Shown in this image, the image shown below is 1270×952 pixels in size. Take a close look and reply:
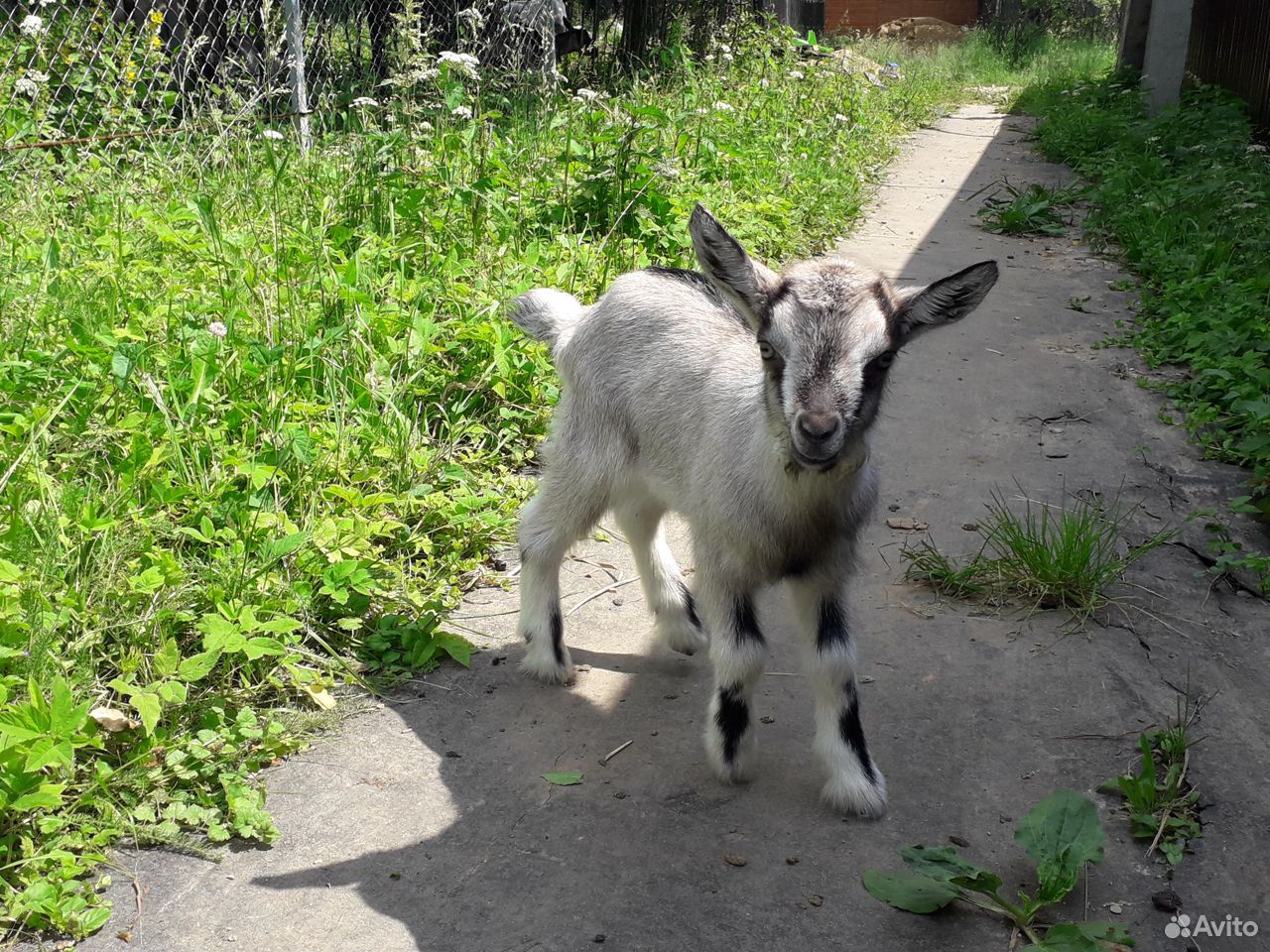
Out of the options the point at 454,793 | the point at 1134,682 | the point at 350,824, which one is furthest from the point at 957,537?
the point at 350,824

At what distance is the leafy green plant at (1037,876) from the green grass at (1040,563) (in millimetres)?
1164

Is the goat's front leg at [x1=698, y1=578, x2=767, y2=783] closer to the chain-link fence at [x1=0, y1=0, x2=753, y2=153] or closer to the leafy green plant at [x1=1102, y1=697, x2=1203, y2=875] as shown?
the leafy green plant at [x1=1102, y1=697, x2=1203, y2=875]

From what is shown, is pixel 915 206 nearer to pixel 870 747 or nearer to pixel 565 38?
pixel 565 38

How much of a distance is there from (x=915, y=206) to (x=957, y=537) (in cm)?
551

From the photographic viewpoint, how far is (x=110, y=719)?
→ 279 centimetres

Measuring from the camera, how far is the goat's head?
103 inches

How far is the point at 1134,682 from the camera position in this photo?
3328 millimetres

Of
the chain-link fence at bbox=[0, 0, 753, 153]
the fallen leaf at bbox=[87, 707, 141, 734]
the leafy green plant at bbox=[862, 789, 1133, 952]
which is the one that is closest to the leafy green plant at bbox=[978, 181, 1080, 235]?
the chain-link fence at bbox=[0, 0, 753, 153]

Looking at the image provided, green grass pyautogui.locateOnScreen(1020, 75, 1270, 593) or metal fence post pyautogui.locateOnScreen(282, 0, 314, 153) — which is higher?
metal fence post pyautogui.locateOnScreen(282, 0, 314, 153)

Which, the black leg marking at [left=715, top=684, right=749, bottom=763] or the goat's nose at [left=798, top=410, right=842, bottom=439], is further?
the black leg marking at [left=715, top=684, right=749, bottom=763]

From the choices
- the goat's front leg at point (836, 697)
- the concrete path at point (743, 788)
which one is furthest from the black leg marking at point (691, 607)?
the goat's front leg at point (836, 697)

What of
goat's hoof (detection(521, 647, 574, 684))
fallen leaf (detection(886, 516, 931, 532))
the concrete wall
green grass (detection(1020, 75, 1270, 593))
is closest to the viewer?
goat's hoof (detection(521, 647, 574, 684))

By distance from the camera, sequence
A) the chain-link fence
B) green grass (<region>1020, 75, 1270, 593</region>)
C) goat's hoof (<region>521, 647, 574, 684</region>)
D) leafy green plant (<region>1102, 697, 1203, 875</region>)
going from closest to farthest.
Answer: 1. leafy green plant (<region>1102, 697, 1203, 875</region>)
2. goat's hoof (<region>521, 647, 574, 684</region>)
3. green grass (<region>1020, 75, 1270, 593</region>)
4. the chain-link fence

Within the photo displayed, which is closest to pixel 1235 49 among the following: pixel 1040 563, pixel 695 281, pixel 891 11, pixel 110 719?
pixel 1040 563
